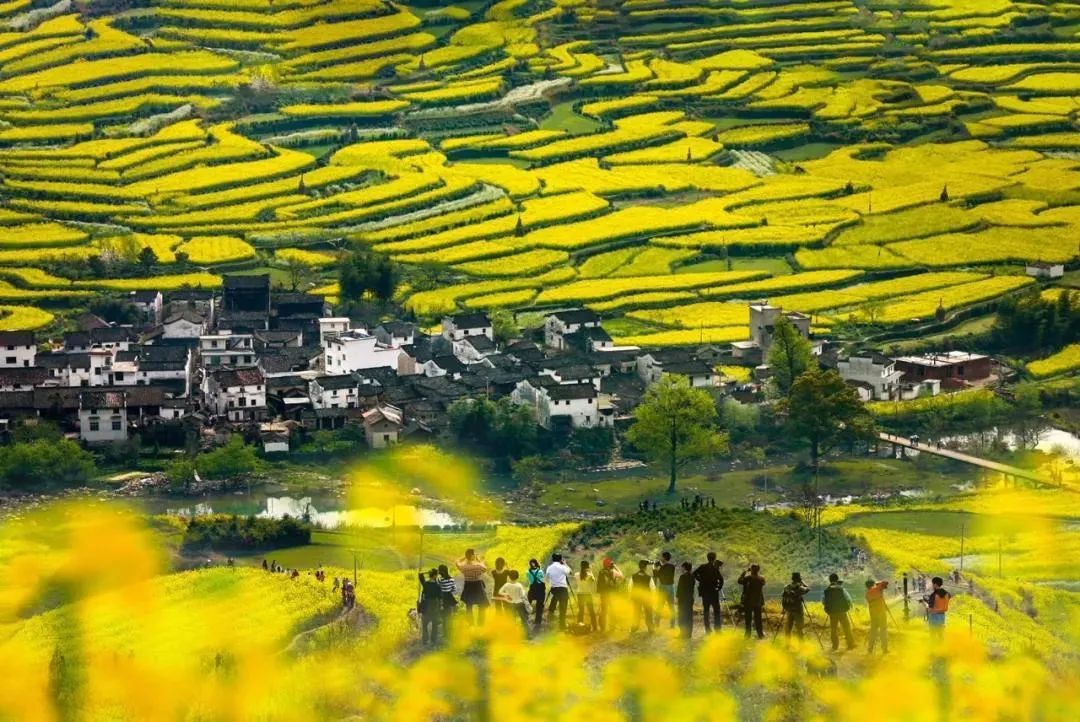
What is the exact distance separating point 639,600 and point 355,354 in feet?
90.8

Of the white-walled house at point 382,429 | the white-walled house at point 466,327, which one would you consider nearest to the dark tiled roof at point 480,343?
the white-walled house at point 466,327

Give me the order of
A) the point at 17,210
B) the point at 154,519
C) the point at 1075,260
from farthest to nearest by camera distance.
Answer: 1. the point at 17,210
2. the point at 1075,260
3. the point at 154,519

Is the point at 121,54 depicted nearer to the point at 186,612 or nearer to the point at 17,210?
the point at 17,210

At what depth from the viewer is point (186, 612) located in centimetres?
3319

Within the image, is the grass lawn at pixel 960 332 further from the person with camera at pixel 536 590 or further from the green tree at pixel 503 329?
the person with camera at pixel 536 590

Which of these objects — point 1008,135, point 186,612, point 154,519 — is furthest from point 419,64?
point 186,612

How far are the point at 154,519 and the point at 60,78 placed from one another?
1839 inches

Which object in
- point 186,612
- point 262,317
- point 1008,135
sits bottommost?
point 186,612

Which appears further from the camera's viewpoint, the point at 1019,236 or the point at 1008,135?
the point at 1008,135

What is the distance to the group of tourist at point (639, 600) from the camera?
26016 millimetres

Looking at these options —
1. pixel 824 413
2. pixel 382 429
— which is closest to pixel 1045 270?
pixel 824 413

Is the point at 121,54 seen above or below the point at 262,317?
above

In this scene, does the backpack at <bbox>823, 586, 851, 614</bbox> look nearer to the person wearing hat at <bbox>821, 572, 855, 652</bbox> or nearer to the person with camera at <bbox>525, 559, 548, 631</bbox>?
the person wearing hat at <bbox>821, 572, 855, 652</bbox>

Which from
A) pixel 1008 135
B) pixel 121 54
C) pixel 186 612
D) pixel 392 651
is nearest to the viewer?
pixel 392 651
